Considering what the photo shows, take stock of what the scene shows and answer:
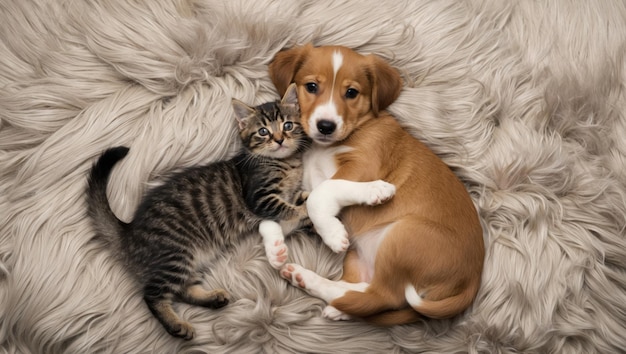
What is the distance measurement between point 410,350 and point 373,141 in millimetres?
805

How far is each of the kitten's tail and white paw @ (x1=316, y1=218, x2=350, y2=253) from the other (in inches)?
29.4

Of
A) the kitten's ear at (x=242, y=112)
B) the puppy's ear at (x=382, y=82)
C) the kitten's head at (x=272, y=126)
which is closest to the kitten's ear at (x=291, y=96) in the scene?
the kitten's head at (x=272, y=126)

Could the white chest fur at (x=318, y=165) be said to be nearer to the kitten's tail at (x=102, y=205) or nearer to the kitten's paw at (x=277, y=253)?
the kitten's paw at (x=277, y=253)

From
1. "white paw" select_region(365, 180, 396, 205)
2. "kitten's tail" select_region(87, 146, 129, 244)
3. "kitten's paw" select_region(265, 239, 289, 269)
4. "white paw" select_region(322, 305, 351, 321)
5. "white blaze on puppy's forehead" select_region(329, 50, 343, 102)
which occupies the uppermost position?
"white blaze on puppy's forehead" select_region(329, 50, 343, 102)

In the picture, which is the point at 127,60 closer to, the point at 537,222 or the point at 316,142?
the point at 316,142

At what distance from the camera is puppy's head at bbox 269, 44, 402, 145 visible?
6.84 feet

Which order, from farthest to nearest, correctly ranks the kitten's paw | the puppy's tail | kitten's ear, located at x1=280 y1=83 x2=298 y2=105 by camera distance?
kitten's ear, located at x1=280 y1=83 x2=298 y2=105 < the kitten's paw < the puppy's tail

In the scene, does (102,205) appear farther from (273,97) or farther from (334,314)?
(334,314)

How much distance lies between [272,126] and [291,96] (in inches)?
5.8

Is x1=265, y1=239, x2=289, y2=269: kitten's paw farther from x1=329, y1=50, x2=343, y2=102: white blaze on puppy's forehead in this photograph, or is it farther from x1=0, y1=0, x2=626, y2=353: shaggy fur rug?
→ x1=329, y1=50, x2=343, y2=102: white blaze on puppy's forehead


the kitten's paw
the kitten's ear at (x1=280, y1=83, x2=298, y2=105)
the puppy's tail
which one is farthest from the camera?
the kitten's ear at (x1=280, y1=83, x2=298, y2=105)

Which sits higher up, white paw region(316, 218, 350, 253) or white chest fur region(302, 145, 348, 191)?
white chest fur region(302, 145, 348, 191)

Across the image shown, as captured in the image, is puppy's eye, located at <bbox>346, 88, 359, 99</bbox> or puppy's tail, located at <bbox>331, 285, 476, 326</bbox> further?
puppy's eye, located at <bbox>346, 88, 359, 99</bbox>

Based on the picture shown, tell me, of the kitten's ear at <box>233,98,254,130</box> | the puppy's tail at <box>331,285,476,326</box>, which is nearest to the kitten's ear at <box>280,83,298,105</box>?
the kitten's ear at <box>233,98,254,130</box>
